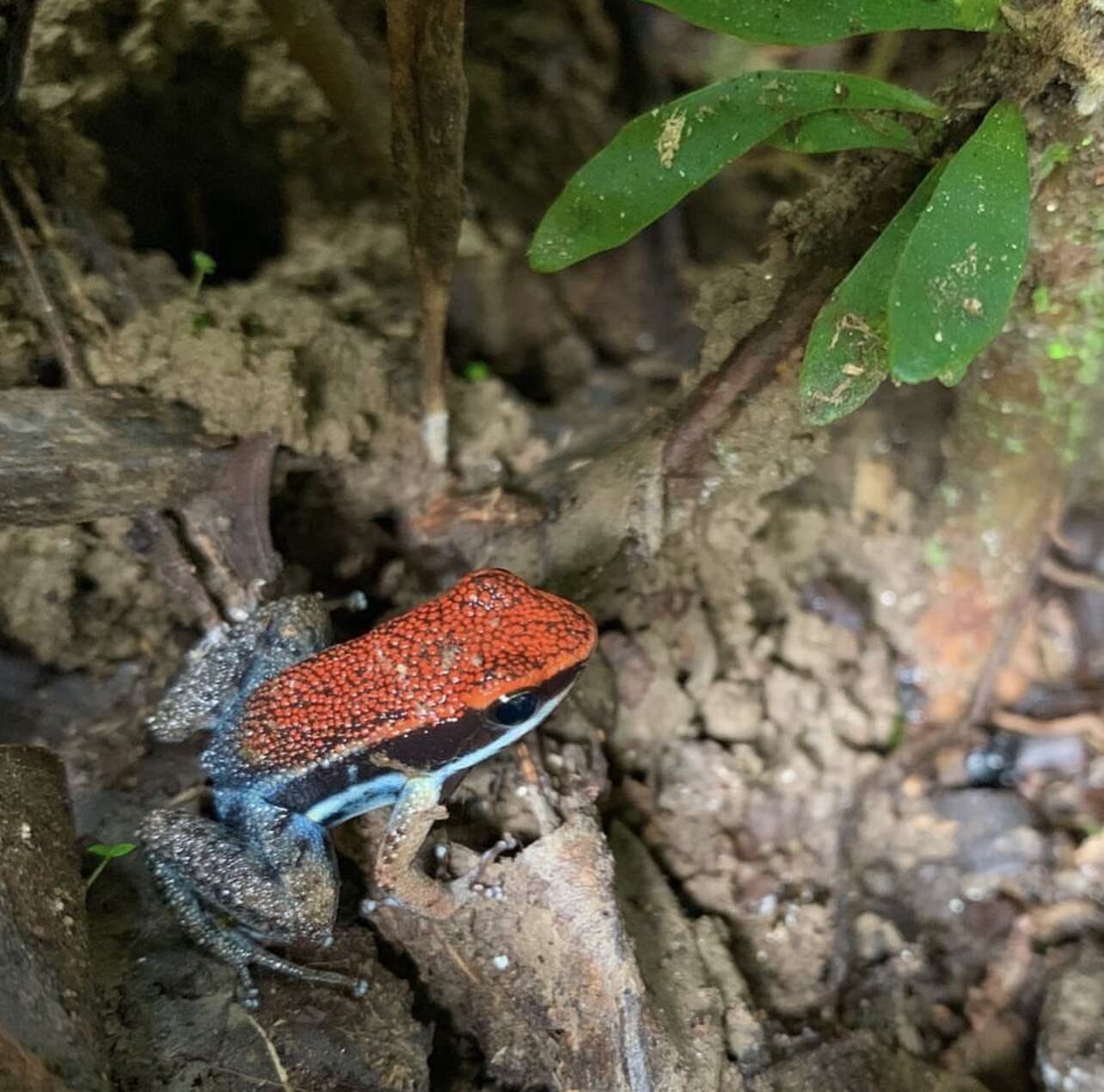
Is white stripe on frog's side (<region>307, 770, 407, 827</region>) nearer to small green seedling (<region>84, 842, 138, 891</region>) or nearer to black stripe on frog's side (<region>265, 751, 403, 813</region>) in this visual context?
black stripe on frog's side (<region>265, 751, 403, 813</region>)

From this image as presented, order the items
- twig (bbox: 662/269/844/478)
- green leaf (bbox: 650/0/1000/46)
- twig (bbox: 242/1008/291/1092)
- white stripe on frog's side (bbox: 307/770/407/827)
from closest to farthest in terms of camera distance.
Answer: green leaf (bbox: 650/0/1000/46) < twig (bbox: 242/1008/291/1092) < twig (bbox: 662/269/844/478) < white stripe on frog's side (bbox: 307/770/407/827)

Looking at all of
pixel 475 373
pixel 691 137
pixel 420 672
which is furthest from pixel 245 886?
pixel 691 137

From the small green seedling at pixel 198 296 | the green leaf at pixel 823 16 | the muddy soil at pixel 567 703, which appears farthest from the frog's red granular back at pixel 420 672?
the green leaf at pixel 823 16

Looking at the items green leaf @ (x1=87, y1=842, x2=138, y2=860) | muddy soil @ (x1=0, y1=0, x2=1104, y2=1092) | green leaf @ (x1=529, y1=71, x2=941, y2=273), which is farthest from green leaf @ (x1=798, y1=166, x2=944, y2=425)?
green leaf @ (x1=87, y1=842, x2=138, y2=860)

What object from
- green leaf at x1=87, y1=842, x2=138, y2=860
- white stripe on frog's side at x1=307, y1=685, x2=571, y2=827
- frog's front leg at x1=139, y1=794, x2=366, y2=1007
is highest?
white stripe on frog's side at x1=307, y1=685, x2=571, y2=827

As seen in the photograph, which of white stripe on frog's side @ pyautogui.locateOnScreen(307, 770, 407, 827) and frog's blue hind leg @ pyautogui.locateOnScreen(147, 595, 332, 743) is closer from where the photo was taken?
white stripe on frog's side @ pyautogui.locateOnScreen(307, 770, 407, 827)

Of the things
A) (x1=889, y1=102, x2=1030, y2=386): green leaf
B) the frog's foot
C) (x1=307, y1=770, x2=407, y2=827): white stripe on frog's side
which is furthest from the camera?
(x1=307, y1=770, x2=407, y2=827): white stripe on frog's side

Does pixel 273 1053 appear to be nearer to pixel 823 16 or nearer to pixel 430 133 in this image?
pixel 430 133
